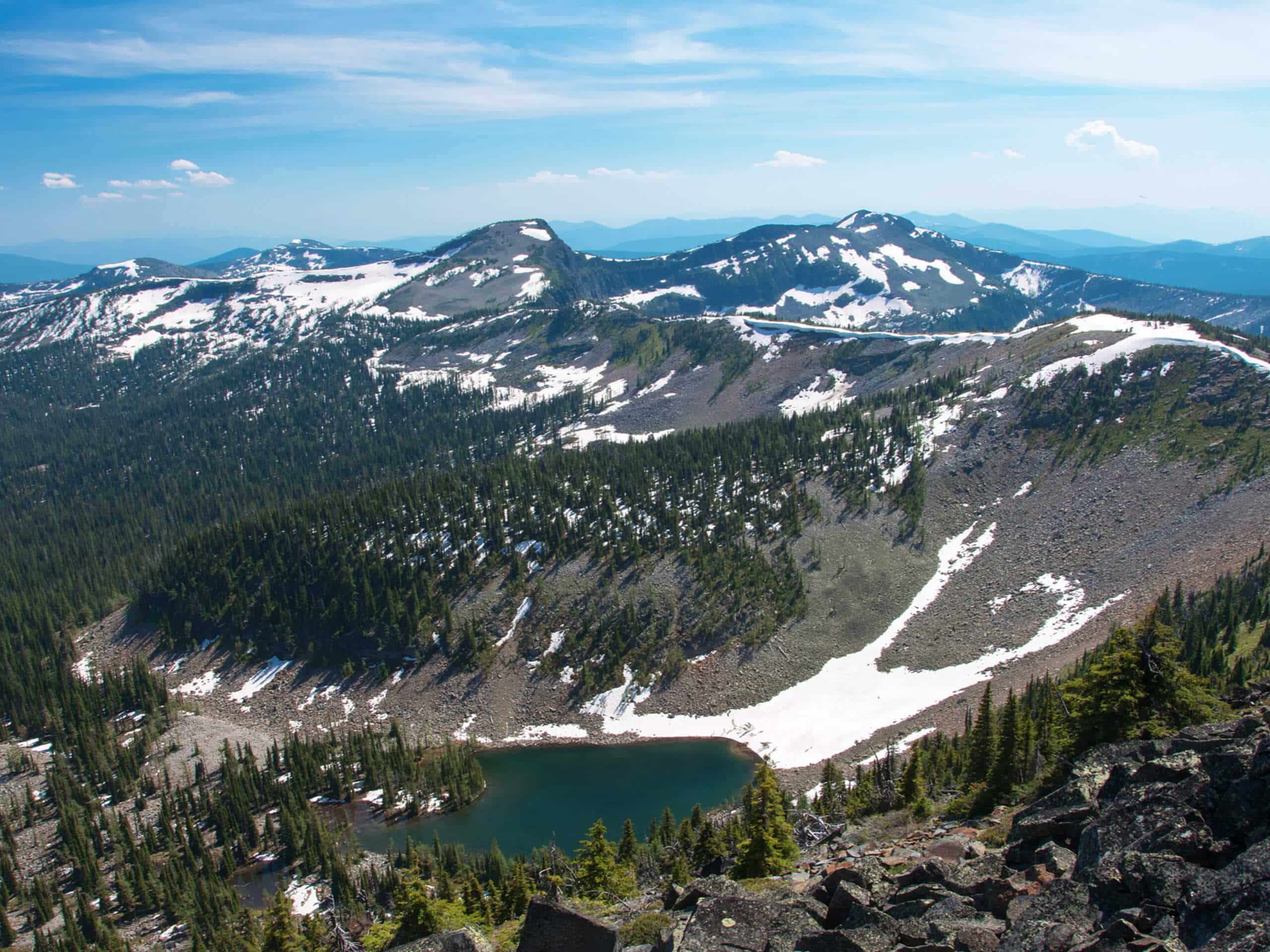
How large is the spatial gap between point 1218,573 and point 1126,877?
243 ft

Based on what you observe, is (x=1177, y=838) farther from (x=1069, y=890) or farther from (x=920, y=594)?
(x=920, y=594)

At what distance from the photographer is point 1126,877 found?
17359 millimetres

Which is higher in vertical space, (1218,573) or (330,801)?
(1218,573)

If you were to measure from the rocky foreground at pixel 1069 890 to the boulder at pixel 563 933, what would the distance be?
0.13 feet

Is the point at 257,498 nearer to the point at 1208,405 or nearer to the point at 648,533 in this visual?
the point at 648,533

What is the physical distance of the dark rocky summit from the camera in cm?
1557

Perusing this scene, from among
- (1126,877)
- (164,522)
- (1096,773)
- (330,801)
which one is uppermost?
(1126,877)

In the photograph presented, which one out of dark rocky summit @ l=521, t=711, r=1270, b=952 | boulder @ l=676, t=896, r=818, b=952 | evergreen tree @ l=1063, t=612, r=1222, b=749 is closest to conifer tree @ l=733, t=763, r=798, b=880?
dark rocky summit @ l=521, t=711, r=1270, b=952

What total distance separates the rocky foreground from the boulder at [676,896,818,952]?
0.04m

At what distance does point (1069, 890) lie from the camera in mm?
18656

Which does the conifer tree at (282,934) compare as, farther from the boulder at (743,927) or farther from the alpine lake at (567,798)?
the boulder at (743,927)

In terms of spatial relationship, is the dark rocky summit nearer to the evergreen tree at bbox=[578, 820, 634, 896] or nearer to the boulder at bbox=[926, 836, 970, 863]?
the boulder at bbox=[926, 836, 970, 863]

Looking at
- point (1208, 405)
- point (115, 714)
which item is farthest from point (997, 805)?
point (115, 714)

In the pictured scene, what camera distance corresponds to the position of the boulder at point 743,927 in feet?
64.7
